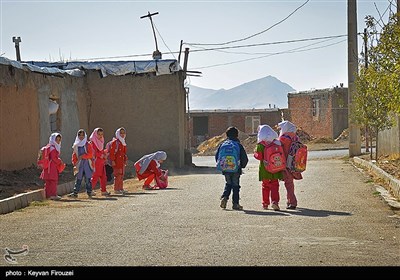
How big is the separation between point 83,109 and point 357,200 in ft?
56.7

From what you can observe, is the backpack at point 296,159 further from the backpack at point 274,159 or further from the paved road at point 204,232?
the paved road at point 204,232

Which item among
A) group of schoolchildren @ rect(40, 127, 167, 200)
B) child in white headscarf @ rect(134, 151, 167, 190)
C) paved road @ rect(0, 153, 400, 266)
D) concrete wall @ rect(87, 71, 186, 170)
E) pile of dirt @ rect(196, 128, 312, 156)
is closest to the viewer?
paved road @ rect(0, 153, 400, 266)

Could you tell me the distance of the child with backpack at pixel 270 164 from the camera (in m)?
15.5

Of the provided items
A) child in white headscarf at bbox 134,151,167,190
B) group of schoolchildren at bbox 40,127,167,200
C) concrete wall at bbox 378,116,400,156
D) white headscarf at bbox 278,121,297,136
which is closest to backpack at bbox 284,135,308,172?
white headscarf at bbox 278,121,297,136

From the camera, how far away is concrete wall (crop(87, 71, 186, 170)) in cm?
3309

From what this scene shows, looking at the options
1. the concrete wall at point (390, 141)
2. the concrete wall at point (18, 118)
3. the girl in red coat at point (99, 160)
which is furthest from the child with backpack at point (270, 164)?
the concrete wall at point (390, 141)

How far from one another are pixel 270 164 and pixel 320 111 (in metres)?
59.3

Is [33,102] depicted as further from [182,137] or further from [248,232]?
[248,232]

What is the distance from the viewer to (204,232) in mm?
12000

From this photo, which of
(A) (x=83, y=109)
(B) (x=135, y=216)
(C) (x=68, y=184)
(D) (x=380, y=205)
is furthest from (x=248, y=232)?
(A) (x=83, y=109)

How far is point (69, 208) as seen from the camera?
53.9 feet

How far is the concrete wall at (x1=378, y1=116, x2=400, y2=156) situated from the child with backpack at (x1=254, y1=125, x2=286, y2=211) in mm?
12303

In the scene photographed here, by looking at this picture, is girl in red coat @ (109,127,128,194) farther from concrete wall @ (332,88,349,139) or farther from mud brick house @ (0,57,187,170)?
concrete wall @ (332,88,349,139)

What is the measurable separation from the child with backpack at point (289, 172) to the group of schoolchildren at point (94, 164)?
5638 millimetres
